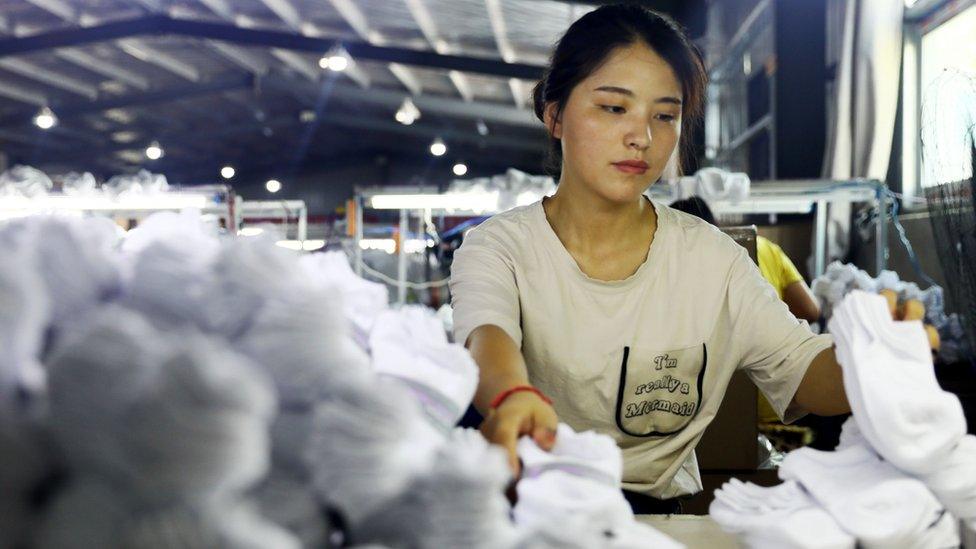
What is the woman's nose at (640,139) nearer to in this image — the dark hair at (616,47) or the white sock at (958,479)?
the dark hair at (616,47)

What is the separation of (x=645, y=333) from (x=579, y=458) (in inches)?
29.3

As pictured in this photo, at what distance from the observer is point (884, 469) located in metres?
0.79

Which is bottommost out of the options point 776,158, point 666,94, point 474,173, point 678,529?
point 678,529

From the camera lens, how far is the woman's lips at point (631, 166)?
4.54 ft

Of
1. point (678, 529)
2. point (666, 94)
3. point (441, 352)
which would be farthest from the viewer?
point (666, 94)

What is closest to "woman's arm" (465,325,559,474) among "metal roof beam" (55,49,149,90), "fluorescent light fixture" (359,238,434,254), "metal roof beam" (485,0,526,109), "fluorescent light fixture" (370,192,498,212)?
"fluorescent light fixture" (370,192,498,212)

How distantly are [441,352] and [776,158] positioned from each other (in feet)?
19.0

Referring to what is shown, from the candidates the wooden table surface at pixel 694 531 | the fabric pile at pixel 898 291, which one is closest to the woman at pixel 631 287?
the wooden table surface at pixel 694 531

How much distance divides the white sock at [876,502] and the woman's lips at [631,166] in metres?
0.67

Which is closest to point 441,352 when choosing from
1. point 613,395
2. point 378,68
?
point 613,395

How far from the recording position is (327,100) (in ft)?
46.1

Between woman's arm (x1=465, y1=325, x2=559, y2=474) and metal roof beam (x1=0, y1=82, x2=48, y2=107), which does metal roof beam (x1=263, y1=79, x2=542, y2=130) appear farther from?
woman's arm (x1=465, y1=325, x2=559, y2=474)

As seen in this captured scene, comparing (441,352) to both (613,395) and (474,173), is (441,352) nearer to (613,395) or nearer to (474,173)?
(613,395)

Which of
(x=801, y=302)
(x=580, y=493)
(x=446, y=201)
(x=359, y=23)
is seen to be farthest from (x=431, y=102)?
(x=580, y=493)
